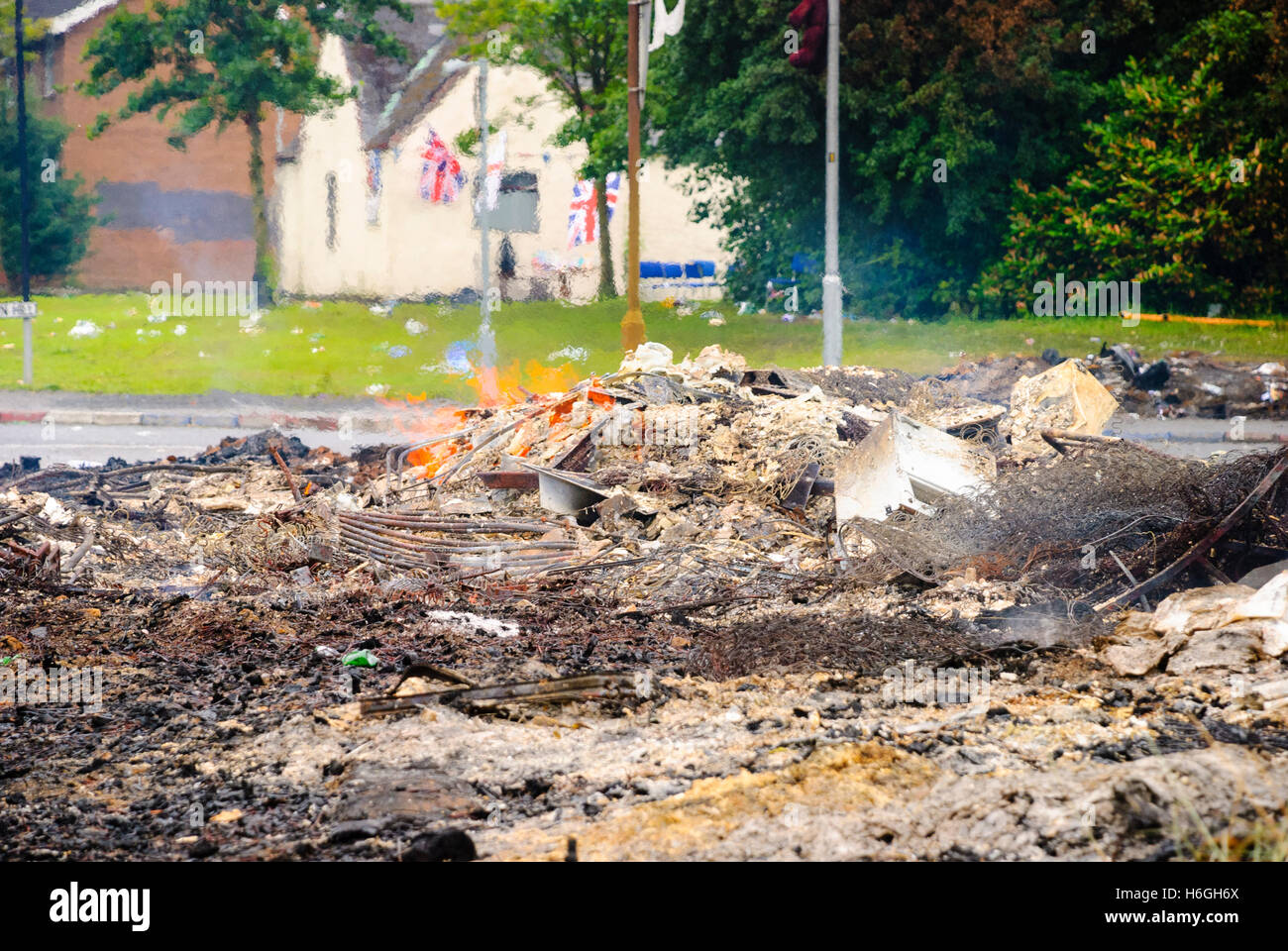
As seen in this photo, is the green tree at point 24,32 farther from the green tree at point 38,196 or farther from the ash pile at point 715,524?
the ash pile at point 715,524

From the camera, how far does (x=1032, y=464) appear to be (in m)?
8.88

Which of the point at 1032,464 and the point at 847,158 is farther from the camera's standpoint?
the point at 847,158

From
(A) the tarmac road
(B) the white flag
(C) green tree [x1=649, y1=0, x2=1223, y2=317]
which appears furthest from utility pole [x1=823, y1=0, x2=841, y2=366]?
(B) the white flag

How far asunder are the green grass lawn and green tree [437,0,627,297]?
341 centimetres

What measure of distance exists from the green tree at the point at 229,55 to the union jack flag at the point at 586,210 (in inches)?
210

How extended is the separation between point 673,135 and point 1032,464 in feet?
50.2

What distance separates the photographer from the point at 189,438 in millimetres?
16031

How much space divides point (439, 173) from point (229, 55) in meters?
5.33

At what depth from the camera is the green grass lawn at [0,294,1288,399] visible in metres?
19.5

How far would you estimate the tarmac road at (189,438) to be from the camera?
548 inches


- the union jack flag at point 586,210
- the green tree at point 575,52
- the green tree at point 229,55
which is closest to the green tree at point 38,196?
the green tree at point 229,55

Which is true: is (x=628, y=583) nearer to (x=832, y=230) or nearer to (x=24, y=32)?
(x=832, y=230)
